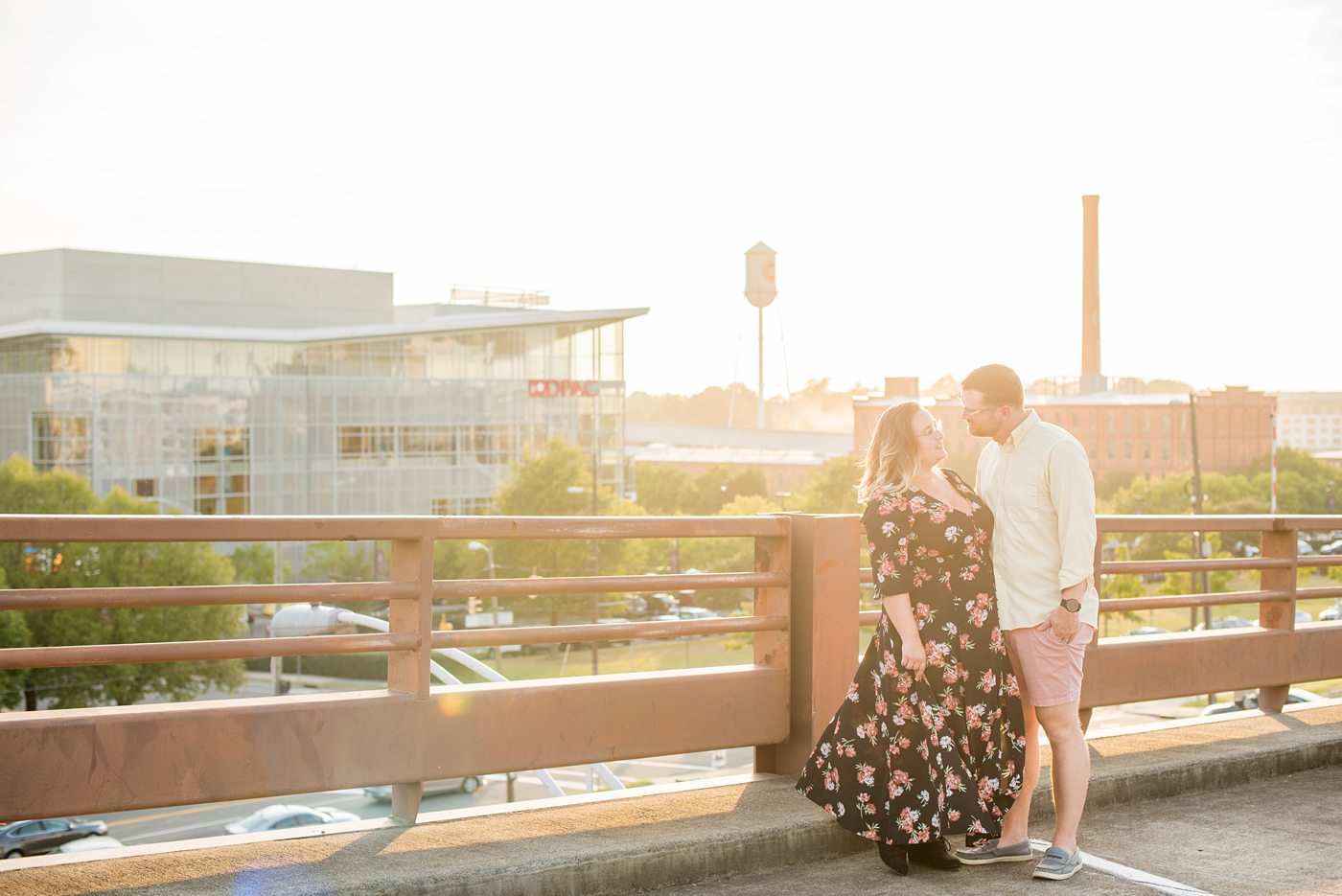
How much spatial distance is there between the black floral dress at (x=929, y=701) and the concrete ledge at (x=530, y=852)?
1.42 ft

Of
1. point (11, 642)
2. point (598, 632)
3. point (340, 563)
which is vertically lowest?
point (11, 642)

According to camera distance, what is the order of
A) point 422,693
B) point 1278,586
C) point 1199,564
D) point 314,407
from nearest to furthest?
point 422,693, point 1199,564, point 1278,586, point 314,407

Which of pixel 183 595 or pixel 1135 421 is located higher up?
pixel 1135 421

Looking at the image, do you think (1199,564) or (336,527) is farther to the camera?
(1199,564)

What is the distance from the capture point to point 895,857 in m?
5.58

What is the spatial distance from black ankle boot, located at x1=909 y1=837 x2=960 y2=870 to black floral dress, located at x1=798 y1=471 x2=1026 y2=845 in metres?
0.22

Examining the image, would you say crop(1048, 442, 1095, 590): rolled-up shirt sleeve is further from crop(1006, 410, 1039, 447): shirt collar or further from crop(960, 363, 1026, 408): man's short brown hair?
crop(960, 363, 1026, 408): man's short brown hair

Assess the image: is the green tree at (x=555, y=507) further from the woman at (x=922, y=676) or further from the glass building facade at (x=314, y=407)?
the woman at (x=922, y=676)

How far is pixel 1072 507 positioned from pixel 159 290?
94020 mm

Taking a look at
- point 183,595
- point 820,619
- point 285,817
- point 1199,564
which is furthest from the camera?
point 285,817

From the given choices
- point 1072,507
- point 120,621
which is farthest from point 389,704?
point 120,621

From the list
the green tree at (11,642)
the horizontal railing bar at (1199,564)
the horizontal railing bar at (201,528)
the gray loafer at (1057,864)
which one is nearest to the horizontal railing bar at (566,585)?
the horizontal railing bar at (201,528)

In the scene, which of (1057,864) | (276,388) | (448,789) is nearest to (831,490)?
(276,388)

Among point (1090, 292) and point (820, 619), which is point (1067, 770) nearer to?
point (820, 619)
